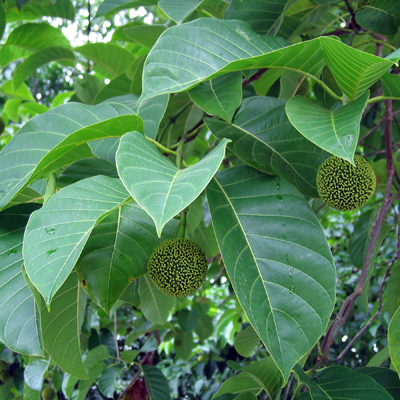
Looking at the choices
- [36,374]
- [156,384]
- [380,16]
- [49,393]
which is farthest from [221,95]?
[49,393]

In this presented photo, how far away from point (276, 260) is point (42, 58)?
4.34ft

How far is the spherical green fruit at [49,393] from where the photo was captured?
82.4 inches

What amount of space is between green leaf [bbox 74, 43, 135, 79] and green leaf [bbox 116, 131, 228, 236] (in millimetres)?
937

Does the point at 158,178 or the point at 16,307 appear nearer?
the point at 158,178

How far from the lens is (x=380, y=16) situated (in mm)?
1073

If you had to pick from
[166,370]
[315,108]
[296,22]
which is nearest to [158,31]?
[296,22]

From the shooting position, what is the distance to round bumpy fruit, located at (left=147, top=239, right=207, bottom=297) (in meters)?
0.86

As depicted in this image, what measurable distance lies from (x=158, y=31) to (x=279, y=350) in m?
A: 1.02

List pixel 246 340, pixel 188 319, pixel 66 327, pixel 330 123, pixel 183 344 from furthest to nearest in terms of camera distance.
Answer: pixel 183 344 < pixel 188 319 < pixel 246 340 < pixel 66 327 < pixel 330 123

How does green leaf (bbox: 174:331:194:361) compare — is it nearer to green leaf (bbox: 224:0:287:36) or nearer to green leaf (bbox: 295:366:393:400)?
green leaf (bbox: 295:366:393:400)

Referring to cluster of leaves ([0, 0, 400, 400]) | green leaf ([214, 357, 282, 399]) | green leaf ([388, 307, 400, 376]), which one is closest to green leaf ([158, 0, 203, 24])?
cluster of leaves ([0, 0, 400, 400])

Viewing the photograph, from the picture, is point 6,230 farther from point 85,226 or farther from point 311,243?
point 311,243

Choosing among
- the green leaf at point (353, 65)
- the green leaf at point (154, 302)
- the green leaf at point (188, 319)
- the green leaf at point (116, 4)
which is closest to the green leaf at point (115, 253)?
the green leaf at point (353, 65)

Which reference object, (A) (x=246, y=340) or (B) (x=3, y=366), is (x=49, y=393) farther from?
(A) (x=246, y=340)
